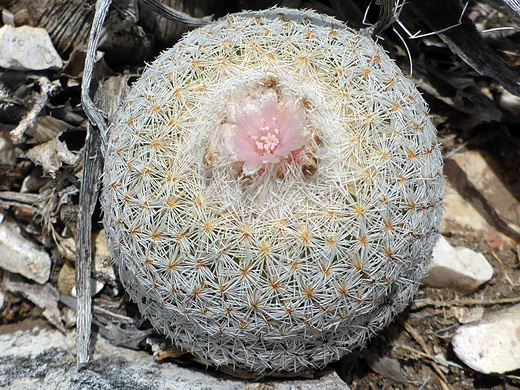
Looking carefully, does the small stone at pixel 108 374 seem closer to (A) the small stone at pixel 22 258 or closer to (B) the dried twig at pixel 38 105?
(A) the small stone at pixel 22 258

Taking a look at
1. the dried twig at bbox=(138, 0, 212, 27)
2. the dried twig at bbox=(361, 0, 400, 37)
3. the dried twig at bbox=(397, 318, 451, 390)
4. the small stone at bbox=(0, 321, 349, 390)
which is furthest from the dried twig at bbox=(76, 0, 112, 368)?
the dried twig at bbox=(397, 318, 451, 390)

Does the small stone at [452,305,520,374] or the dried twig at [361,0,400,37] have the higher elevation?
the dried twig at [361,0,400,37]

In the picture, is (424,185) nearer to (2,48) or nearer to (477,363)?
(477,363)

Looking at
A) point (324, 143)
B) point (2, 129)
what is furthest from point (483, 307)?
point (2, 129)

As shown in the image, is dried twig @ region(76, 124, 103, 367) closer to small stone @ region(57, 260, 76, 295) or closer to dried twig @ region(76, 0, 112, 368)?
dried twig @ region(76, 0, 112, 368)

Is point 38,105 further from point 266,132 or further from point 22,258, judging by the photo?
point 266,132

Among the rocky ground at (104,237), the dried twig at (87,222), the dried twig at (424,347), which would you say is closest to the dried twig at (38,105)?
the rocky ground at (104,237)
